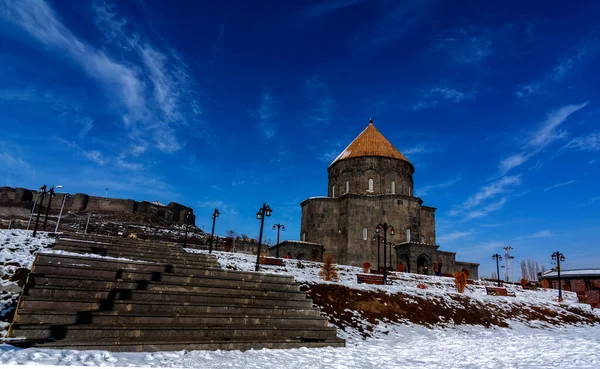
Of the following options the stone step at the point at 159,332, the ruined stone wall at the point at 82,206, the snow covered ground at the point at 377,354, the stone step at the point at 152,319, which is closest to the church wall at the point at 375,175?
the snow covered ground at the point at 377,354

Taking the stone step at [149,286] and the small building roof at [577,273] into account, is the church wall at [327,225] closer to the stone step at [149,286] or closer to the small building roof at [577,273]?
the stone step at [149,286]

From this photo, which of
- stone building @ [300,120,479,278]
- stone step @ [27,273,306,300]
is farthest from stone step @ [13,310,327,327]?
stone building @ [300,120,479,278]

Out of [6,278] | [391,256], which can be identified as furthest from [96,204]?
[6,278]

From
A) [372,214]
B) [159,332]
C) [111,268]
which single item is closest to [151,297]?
[159,332]

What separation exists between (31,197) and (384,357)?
204 feet

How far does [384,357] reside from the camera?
8.61 m

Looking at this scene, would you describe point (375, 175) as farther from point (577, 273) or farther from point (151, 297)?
point (577, 273)

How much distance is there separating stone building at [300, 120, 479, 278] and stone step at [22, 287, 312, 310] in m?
25.8

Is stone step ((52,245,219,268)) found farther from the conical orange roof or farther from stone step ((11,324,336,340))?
the conical orange roof

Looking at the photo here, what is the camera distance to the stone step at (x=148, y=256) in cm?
1233

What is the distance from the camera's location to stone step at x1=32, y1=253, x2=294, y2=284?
29.5 feet

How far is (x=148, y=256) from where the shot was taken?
1306cm

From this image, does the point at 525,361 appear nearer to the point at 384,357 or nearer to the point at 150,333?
the point at 384,357

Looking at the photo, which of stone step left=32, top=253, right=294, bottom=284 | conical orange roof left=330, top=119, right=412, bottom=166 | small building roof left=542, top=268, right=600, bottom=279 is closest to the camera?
stone step left=32, top=253, right=294, bottom=284
